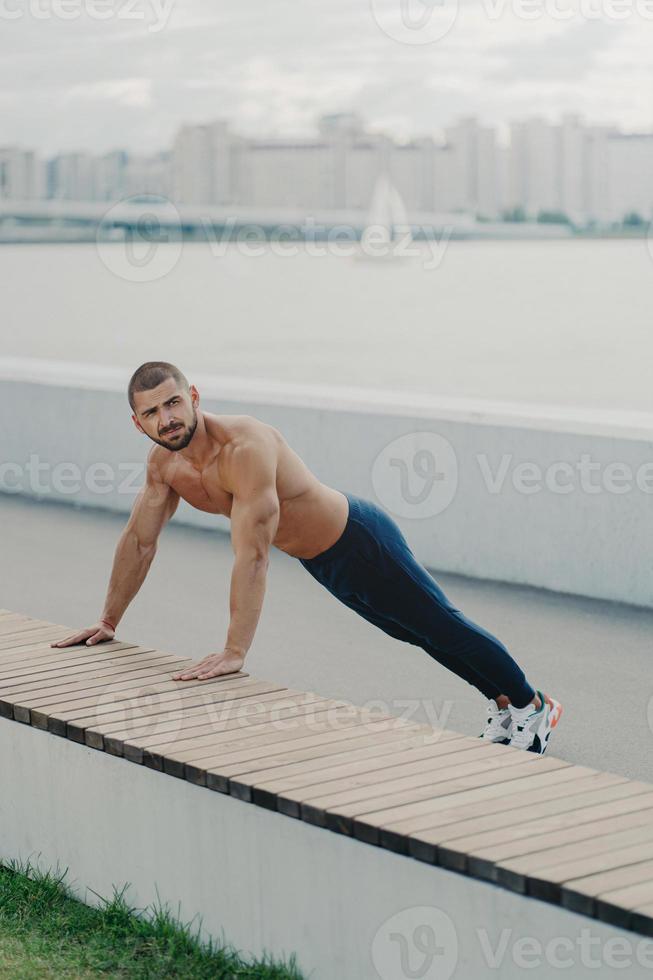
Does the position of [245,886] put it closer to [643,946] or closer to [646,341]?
[643,946]

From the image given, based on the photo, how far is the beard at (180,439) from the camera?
4395mm

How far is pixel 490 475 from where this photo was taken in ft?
24.7

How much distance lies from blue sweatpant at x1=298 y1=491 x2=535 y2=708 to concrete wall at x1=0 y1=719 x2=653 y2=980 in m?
1.11

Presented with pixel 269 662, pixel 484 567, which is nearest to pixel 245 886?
pixel 269 662

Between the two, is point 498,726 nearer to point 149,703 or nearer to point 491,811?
point 149,703

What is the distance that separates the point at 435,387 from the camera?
103ft

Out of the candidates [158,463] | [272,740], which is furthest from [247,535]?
[272,740]

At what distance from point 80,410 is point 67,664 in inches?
215

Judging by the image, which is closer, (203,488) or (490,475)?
(203,488)

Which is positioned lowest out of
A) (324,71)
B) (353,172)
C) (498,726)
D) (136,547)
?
(498,726)

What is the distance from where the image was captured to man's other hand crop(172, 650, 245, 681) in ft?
14.4

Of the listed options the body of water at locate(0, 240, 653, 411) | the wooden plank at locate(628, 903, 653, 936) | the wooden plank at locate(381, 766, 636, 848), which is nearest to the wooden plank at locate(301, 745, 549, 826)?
the wooden plank at locate(381, 766, 636, 848)

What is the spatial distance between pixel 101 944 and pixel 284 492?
5.15 feet

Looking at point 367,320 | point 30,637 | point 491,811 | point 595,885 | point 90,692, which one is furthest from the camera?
point 367,320
